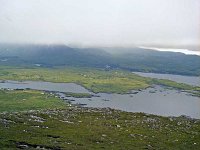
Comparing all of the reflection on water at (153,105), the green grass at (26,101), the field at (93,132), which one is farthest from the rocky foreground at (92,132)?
the reflection on water at (153,105)

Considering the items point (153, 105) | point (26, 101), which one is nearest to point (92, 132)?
point (26, 101)

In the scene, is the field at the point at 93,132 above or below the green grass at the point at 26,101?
above

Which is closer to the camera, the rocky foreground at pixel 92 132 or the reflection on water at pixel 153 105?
the rocky foreground at pixel 92 132

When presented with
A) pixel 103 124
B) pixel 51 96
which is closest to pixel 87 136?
pixel 103 124

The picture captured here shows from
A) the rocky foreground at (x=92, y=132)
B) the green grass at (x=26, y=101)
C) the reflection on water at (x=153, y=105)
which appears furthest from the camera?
the reflection on water at (x=153, y=105)

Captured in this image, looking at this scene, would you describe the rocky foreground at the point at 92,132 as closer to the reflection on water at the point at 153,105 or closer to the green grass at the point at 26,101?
the green grass at the point at 26,101

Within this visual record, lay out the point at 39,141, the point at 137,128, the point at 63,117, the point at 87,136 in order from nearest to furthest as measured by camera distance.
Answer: the point at 39,141, the point at 87,136, the point at 137,128, the point at 63,117

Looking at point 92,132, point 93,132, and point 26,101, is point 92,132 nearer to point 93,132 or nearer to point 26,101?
point 93,132

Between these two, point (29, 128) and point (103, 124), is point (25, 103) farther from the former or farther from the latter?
point (29, 128)
